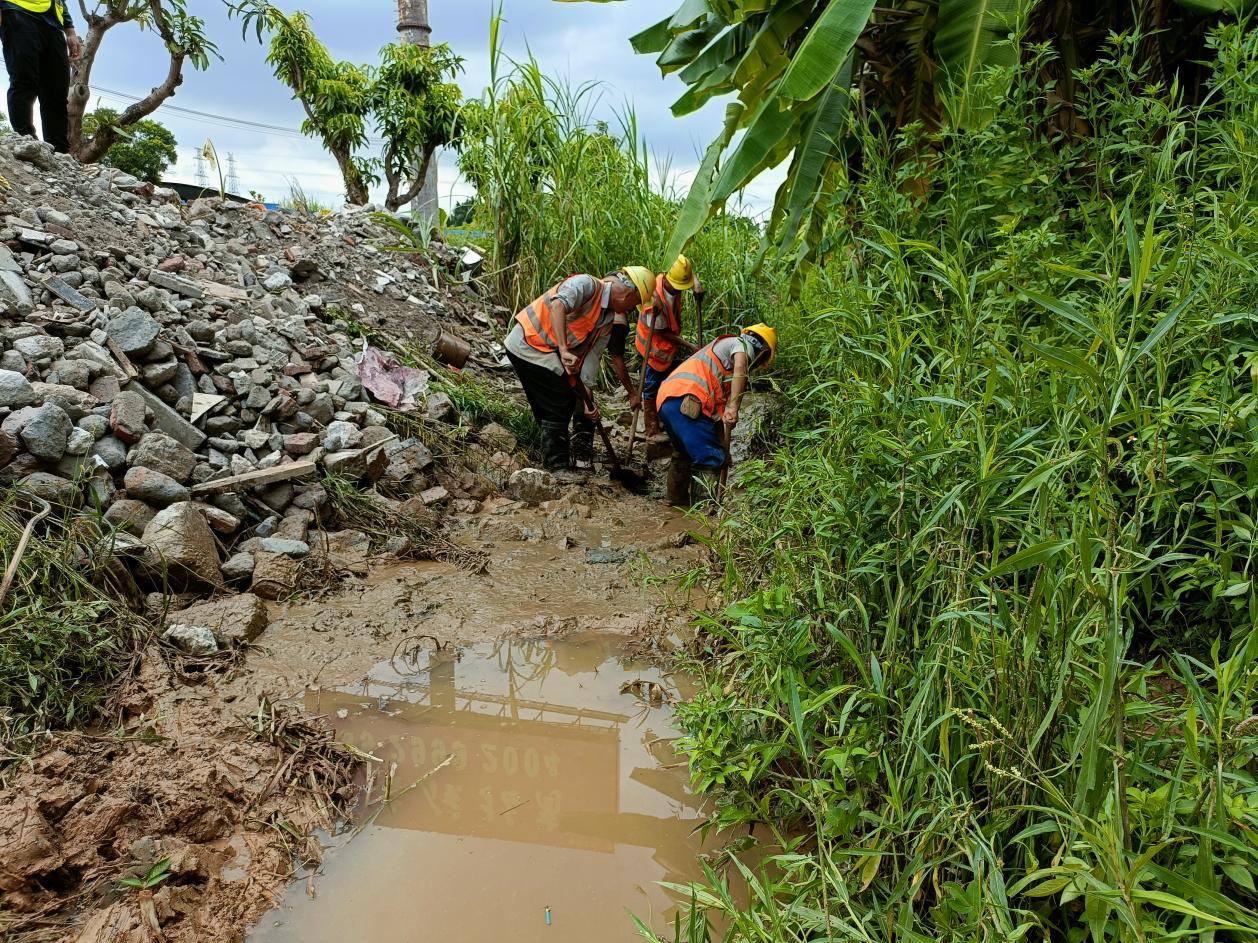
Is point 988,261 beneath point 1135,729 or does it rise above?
above

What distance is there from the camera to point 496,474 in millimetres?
5180

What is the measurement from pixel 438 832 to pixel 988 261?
7.92 ft

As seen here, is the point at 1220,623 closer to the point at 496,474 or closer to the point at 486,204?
the point at 496,474

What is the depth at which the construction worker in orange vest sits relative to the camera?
5426mm

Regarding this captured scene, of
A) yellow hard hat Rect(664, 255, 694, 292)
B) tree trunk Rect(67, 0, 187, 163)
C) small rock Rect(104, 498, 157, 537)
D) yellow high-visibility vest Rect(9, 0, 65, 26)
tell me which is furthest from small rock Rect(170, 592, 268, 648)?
tree trunk Rect(67, 0, 187, 163)

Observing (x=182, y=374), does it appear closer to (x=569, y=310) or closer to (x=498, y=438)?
(x=498, y=438)

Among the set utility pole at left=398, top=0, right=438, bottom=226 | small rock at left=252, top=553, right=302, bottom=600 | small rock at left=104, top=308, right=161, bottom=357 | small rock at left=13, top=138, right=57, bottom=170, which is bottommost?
small rock at left=252, top=553, right=302, bottom=600

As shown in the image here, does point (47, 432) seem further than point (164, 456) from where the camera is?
No

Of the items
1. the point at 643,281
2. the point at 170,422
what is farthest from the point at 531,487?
the point at 170,422

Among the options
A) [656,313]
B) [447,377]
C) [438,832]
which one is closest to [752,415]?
[656,313]

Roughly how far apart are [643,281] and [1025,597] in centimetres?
411

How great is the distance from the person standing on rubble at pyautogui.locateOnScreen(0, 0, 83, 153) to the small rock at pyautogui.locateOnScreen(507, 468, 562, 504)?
5.26 metres

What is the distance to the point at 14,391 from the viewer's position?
3373 mm

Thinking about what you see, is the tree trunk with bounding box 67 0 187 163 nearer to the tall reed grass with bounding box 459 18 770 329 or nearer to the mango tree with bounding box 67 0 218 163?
the mango tree with bounding box 67 0 218 163
